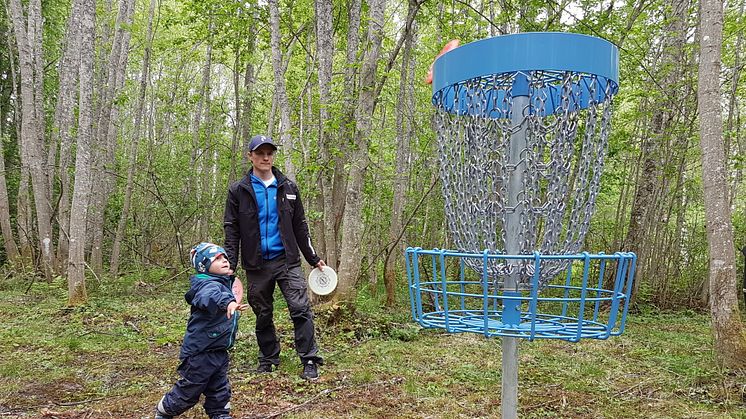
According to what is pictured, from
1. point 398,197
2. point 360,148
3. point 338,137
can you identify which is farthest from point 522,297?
point 398,197

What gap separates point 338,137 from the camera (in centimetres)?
573

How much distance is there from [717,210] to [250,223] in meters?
3.66

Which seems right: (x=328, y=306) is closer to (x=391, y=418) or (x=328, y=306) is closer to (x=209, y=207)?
(x=391, y=418)

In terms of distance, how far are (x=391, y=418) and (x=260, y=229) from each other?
1.65m

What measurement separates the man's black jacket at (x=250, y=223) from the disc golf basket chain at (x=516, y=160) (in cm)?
206

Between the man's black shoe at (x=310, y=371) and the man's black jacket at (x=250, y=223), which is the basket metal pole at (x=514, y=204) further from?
the man's black jacket at (x=250, y=223)

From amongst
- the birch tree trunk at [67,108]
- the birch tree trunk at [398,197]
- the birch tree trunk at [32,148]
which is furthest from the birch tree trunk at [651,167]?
the birch tree trunk at [32,148]

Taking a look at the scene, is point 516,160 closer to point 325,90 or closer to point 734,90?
point 325,90

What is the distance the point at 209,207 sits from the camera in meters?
10.1

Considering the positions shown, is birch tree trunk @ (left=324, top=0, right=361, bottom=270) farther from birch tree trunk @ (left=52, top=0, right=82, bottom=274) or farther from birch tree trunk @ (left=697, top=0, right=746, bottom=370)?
birch tree trunk @ (left=52, top=0, right=82, bottom=274)

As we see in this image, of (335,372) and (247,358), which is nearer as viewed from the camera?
(335,372)

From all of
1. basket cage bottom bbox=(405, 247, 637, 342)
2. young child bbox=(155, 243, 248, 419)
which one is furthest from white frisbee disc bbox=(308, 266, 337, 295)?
basket cage bottom bbox=(405, 247, 637, 342)

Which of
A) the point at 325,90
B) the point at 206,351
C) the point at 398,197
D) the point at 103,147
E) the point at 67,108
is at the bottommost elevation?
the point at 206,351

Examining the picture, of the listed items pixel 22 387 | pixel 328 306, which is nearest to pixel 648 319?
pixel 328 306
